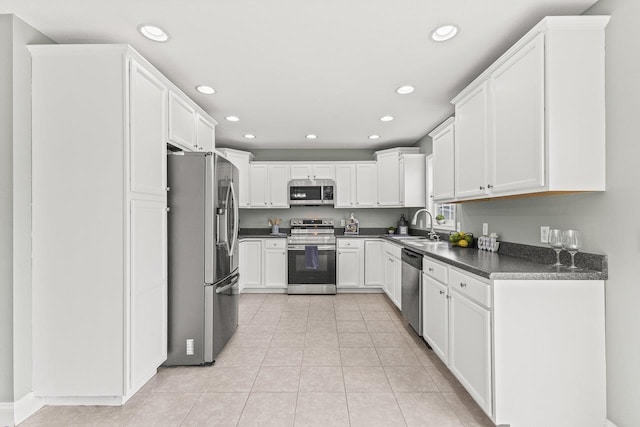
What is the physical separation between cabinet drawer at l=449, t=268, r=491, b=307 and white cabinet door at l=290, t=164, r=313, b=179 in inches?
133

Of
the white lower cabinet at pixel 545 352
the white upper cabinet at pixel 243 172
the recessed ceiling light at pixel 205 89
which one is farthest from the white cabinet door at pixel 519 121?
the white upper cabinet at pixel 243 172

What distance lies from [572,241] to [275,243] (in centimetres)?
390

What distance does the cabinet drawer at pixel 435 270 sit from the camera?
2.39m

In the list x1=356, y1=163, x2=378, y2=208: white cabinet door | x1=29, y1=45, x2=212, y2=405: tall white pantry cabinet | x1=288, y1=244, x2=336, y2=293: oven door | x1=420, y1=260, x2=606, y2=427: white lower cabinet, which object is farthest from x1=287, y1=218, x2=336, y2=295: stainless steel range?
x1=420, y1=260, x2=606, y2=427: white lower cabinet

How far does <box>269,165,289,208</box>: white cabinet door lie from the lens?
5270 mm

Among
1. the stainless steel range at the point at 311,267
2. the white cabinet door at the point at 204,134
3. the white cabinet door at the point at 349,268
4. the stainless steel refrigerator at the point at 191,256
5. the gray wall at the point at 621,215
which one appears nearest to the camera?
the gray wall at the point at 621,215

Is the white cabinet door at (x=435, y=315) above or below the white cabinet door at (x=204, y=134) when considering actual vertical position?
below

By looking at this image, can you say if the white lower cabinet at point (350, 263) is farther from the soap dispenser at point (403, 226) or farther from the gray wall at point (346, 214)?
the soap dispenser at point (403, 226)

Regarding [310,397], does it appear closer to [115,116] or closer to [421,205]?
[115,116]

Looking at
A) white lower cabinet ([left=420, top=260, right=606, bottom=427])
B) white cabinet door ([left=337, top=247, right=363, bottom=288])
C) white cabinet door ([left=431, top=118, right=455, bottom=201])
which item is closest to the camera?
white lower cabinet ([left=420, top=260, right=606, bottom=427])

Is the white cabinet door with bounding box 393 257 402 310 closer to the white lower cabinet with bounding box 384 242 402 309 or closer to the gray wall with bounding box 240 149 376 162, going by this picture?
the white lower cabinet with bounding box 384 242 402 309

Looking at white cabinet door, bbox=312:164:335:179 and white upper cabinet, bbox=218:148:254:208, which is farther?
white cabinet door, bbox=312:164:335:179

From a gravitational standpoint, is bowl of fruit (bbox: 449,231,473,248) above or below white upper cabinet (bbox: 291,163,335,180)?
Answer: below

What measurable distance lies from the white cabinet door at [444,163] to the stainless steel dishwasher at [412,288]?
715 mm
